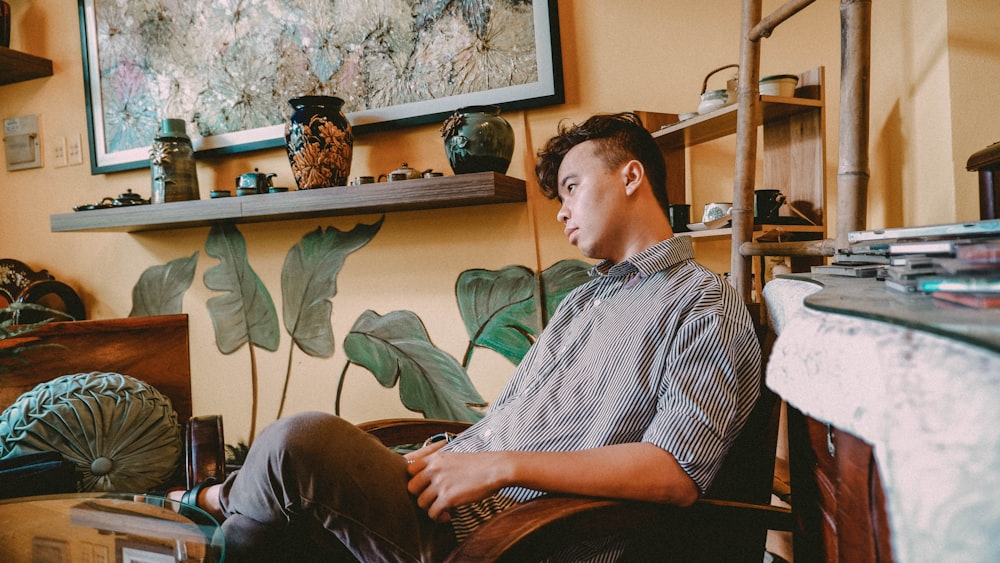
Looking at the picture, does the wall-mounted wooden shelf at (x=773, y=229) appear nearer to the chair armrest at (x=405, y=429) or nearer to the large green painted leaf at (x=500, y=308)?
the large green painted leaf at (x=500, y=308)

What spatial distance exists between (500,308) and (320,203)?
0.70 meters

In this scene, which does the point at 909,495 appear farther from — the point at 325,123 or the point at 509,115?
the point at 325,123

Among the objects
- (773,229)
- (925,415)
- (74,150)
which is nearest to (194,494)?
(925,415)

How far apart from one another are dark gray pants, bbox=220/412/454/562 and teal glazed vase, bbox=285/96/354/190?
3.83ft

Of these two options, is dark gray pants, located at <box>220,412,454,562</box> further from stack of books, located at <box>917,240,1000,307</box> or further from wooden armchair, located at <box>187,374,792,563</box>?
stack of books, located at <box>917,240,1000,307</box>

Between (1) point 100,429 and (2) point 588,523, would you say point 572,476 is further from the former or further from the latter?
(1) point 100,429

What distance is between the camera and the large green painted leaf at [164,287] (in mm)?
2455

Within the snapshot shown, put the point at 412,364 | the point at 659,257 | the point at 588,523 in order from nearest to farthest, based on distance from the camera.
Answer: the point at 588,523
the point at 659,257
the point at 412,364

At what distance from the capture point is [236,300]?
7.77ft

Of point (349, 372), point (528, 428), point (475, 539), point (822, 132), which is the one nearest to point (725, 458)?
point (528, 428)

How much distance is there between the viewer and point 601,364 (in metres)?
1.08

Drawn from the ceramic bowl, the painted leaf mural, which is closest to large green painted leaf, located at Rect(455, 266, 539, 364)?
the painted leaf mural

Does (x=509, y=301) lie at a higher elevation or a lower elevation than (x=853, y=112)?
lower

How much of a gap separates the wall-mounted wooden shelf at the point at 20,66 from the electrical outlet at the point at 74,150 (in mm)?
325
